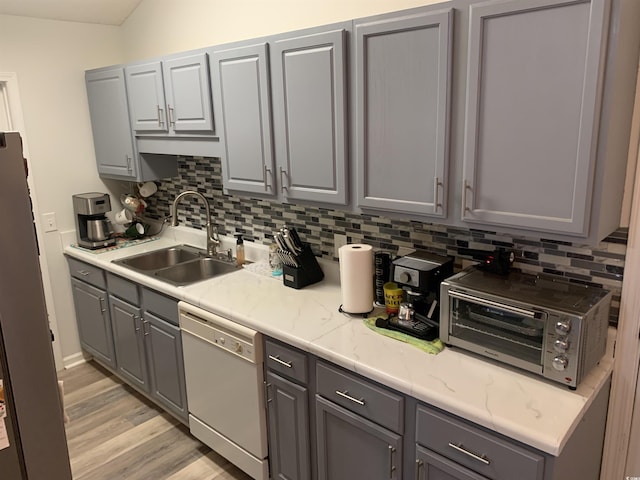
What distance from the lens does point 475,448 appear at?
1.47 metres

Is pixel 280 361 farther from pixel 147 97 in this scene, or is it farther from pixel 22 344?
pixel 147 97

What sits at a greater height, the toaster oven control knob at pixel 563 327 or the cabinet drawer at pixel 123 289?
the toaster oven control knob at pixel 563 327

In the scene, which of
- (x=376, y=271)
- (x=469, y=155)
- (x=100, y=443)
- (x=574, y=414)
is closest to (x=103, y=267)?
(x=100, y=443)

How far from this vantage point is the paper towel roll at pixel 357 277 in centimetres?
209

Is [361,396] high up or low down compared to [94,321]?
up

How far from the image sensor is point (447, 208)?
5.78 ft

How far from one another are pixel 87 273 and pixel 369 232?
2043mm

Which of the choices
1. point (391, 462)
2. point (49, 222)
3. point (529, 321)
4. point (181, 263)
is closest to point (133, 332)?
point (181, 263)

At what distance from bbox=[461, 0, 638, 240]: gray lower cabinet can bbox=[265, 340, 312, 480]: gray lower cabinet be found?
0.95 meters

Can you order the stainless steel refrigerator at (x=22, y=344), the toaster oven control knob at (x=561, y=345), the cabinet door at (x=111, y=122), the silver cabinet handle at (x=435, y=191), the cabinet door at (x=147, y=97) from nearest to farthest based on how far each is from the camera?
the stainless steel refrigerator at (x=22, y=344) → the toaster oven control knob at (x=561, y=345) → the silver cabinet handle at (x=435, y=191) → the cabinet door at (x=147, y=97) → the cabinet door at (x=111, y=122)

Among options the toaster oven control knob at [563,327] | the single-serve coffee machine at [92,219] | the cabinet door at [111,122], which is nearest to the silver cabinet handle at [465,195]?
the toaster oven control knob at [563,327]

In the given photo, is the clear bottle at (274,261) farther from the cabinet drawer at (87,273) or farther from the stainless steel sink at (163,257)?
the cabinet drawer at (87,273)

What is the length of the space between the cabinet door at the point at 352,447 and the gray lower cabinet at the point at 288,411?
0.08 meters

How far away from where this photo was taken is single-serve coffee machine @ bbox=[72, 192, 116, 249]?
3355mm
